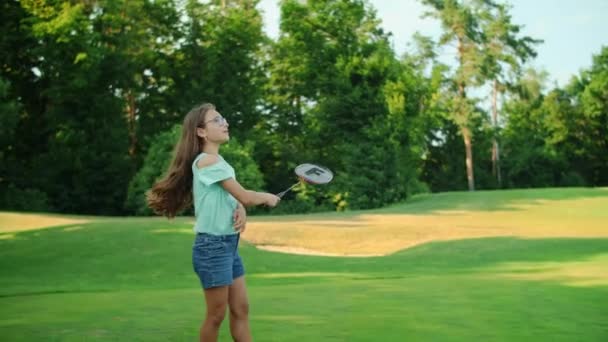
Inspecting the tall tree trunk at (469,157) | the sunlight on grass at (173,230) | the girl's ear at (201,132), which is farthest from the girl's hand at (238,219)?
the tall tree trunk at (469,157)

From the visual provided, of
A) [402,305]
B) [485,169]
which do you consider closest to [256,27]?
[485,169]

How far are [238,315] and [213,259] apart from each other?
0.51 meters

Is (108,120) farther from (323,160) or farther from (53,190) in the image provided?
(323,160)

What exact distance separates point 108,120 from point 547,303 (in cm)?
3777

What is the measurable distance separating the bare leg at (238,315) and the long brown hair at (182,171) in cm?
78

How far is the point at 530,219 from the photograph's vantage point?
26.5 meters

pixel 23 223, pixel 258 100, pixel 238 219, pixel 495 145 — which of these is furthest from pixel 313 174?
pixel 495 145

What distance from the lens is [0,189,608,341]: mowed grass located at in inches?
242

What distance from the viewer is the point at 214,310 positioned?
4.91 m

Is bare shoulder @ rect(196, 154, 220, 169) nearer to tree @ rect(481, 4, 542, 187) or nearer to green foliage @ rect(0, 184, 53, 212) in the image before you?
green foliage @ rect(0, 184, 53, 212)

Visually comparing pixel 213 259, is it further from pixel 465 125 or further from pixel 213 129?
pixel 465 125

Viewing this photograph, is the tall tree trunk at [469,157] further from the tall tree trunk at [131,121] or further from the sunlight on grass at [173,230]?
the sunlight on grass at [173,230]

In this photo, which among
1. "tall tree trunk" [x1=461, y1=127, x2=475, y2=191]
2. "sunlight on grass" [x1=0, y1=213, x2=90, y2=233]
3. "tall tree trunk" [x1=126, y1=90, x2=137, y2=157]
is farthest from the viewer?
"tall tree trunk" [x1=461, y1=127, x2=475, y2=191]

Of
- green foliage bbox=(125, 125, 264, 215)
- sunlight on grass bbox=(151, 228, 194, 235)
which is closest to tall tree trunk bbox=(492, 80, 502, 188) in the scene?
green foliage bbox=(125, 125, 264, 215)
